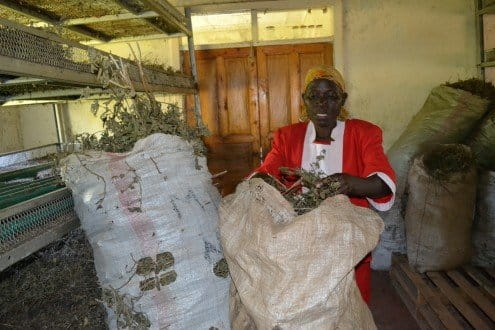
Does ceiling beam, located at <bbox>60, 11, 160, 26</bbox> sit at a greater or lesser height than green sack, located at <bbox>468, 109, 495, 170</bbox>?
greater

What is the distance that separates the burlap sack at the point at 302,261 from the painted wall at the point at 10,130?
3997mm

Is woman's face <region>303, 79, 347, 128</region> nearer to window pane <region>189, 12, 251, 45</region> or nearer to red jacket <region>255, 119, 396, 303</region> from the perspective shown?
red jacket <region>255, 119, 396, 303</region>

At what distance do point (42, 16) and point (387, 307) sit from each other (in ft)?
11.0

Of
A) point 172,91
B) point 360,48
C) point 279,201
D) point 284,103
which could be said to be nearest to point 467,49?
point 360,48

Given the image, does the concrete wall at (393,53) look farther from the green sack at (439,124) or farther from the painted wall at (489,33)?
the green sack at (439,124)

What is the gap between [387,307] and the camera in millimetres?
2957

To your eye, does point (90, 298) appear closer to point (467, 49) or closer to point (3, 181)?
point (3, 181)

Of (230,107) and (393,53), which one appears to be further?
(230,107)

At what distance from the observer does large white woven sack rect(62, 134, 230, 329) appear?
1213 mm

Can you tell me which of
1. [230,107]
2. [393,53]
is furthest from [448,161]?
[230,107]

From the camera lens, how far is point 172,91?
269 cm

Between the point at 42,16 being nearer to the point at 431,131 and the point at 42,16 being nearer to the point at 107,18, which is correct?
the point at 107,18

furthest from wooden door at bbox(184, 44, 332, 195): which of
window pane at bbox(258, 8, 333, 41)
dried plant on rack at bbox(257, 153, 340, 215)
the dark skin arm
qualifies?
dried plant on rack at bbox(257, 153, 340, 215)

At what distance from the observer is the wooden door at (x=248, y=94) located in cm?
434
